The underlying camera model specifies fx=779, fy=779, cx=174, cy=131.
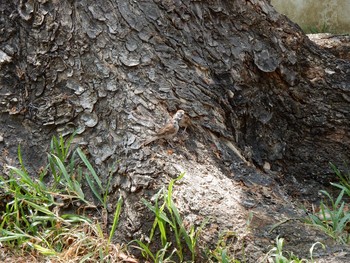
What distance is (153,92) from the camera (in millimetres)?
3670

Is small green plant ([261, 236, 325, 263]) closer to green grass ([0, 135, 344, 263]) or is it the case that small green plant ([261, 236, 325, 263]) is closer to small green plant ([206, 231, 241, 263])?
green grass ([0, 135, 344, 263])

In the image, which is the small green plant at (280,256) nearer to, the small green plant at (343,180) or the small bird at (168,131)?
the small bird at (168,131)

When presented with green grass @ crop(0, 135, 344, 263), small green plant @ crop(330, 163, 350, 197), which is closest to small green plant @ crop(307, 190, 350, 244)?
green grass @ crop(0, 135, 344, 263)

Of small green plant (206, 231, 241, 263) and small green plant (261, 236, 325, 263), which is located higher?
small green plant (261, 236, 325, 263)

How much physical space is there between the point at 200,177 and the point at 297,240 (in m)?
0.53

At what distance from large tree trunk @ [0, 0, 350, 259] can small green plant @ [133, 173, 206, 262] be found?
0.07 meters

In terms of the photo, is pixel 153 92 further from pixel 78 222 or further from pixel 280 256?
pixel 280 256

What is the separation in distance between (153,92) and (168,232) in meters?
0.69

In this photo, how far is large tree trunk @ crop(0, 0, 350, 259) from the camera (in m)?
3.50

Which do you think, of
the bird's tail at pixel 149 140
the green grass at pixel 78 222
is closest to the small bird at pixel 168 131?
the bird's tail at pixel 149 140

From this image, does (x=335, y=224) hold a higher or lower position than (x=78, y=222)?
higher

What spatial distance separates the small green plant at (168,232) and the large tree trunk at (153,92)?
7cm

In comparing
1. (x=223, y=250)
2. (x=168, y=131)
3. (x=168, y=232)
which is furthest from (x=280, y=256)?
(x=168, y=131)

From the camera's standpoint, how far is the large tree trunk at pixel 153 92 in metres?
3.50
